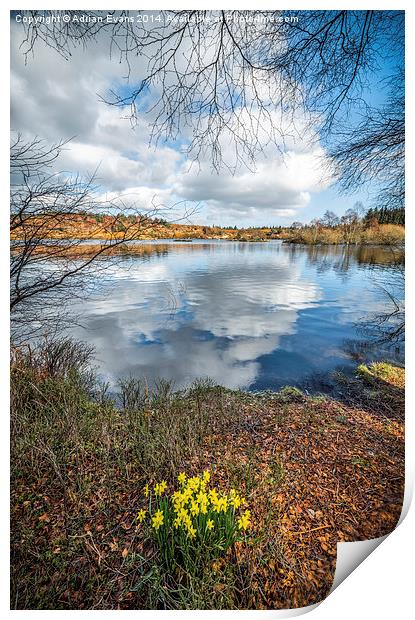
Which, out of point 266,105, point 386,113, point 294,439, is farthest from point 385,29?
point 294,439

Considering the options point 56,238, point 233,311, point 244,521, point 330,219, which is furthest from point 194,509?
point 330,219

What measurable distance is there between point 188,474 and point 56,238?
1687 millimetres

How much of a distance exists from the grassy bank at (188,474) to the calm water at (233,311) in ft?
0.59

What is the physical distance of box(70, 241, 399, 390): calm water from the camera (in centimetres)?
192

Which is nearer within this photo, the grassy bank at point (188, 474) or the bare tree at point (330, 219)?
the grassy bank at point (188, 474)

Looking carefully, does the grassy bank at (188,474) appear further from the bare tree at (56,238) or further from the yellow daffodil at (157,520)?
the bare tree at (56,238)

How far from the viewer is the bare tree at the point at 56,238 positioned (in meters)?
1.65

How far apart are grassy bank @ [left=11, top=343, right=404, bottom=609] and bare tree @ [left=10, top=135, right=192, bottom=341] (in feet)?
1.14

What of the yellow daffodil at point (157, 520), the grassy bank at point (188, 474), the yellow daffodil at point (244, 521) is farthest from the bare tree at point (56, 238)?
the yellow daffodil at point (244, 521)

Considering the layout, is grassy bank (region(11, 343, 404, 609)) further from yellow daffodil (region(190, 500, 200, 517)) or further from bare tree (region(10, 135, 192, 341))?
bare tree (region(10, 135, 192, 341))

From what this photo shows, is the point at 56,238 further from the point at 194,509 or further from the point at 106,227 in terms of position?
the point at 194,509

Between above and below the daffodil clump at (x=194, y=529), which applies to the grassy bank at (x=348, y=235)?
above
